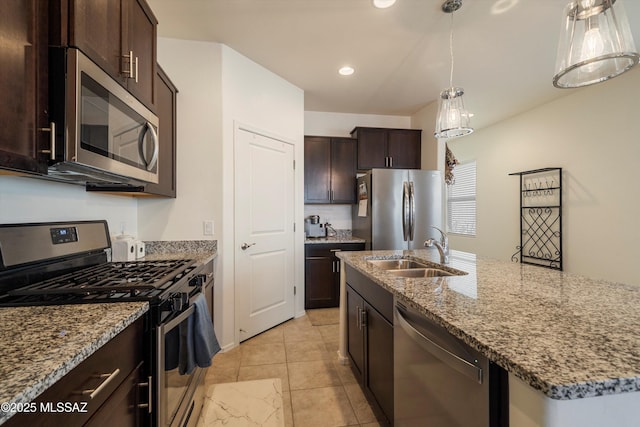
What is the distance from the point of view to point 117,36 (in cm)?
125

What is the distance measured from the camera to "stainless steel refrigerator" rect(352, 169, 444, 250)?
A: 3.42 m

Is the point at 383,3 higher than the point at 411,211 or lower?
higher

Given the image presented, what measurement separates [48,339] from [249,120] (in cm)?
234

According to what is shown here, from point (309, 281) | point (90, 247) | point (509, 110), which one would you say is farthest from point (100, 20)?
point (509, 110)

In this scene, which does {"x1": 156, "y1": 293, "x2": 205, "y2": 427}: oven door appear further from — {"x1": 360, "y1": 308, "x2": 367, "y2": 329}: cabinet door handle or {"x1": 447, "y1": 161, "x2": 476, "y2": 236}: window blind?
{"x1": 447, "y1": 161, "x2": 476, "y2": 236}: window blind

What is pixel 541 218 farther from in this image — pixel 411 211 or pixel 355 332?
pixel 355 332

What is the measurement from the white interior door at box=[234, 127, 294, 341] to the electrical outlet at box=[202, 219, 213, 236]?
22cm

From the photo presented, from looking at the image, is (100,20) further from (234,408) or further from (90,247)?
(234,408)

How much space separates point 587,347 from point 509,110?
14.6ft

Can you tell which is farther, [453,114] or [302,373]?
[302,373]

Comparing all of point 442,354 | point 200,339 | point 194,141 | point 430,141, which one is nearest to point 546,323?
point 442,354

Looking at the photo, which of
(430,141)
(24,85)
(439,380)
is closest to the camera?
(24,85)

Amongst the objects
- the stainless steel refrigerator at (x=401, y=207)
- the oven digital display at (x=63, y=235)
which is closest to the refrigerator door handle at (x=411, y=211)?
the stainless steel refrigerator at (x=401, y=207)

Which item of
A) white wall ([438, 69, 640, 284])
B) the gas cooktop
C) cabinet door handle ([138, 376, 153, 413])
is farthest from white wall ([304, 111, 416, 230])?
cabinet door handle ([138, 376, 153, 413])
